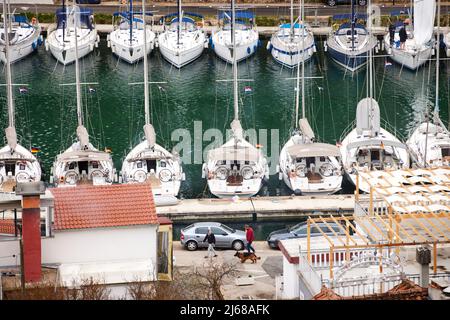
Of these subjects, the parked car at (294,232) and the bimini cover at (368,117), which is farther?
the bimini cover at (368,117)

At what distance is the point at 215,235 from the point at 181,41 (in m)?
34.1

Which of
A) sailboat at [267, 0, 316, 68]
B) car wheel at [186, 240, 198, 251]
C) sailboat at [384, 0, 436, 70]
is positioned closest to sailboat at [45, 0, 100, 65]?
sailboat at [267, 0, 316, 68]

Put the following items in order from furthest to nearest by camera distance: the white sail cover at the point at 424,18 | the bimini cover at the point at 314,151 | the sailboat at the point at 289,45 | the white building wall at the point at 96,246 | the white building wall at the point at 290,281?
the sailboat at the point at 289,45
the white sail cover at the point at 424,18
the bimini cover at the point at 314,151
the white building wall at the point at 96,246
the white building wall at the point at 290,281

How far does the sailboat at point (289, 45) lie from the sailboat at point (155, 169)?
22645mm

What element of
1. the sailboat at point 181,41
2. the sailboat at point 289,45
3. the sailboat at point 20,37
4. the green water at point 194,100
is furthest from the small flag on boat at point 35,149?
the sailboat at point 289,45

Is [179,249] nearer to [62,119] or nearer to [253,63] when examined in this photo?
[62,119]

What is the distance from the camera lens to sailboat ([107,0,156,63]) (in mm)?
78062

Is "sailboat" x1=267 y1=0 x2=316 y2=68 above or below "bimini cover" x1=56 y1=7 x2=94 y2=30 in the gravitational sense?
below

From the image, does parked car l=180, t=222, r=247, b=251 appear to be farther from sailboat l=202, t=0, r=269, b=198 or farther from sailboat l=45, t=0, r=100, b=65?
sailboat l=45, t=0, r=100, b=65

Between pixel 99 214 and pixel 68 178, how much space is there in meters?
15.1

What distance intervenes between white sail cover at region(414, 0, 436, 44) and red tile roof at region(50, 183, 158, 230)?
2823 cm

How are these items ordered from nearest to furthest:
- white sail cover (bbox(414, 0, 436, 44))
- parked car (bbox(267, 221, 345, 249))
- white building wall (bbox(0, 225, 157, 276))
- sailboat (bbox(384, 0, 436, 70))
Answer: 1. white building wall (bbox(0, 225, 157, 276))
2. parked car (bbox(267, 221, 345, 249))
3. white sail cover (bbox(414, 0, 436, 44))
4. sailboat (bbox(384, 0, 436, 70))

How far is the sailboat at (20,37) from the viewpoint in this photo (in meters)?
79.2

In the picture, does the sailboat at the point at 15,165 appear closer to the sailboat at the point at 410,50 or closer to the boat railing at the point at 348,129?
the boat railing at the point at 348,129
